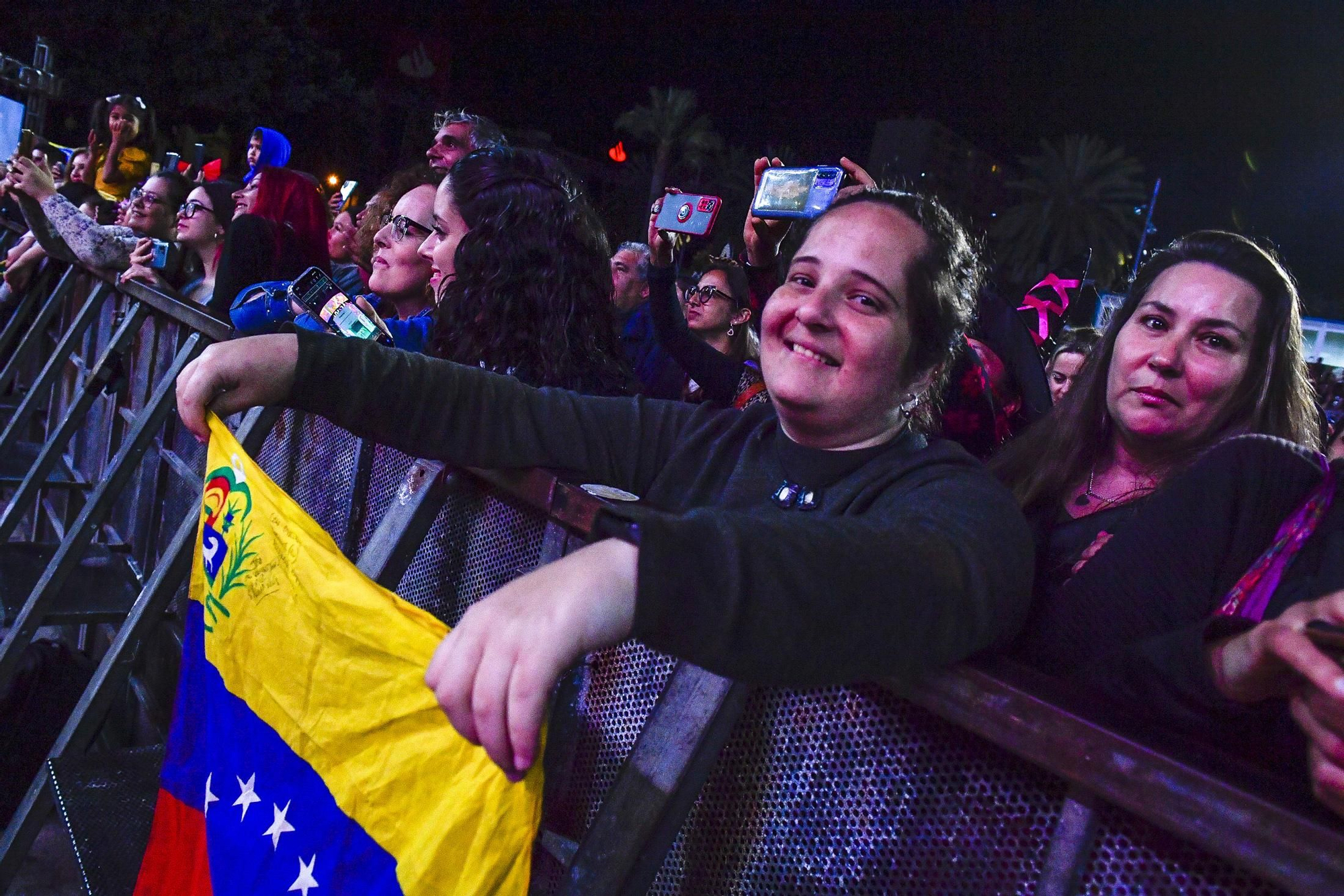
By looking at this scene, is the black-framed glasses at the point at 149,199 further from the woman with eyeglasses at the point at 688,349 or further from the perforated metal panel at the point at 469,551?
the perforated metal panel at the point at 469,551

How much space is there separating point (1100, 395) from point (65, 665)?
13.1 feet

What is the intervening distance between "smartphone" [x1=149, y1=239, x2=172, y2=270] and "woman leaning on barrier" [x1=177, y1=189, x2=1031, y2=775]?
11.0 feet

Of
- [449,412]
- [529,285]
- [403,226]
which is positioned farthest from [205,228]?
[449,412]

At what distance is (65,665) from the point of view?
A: 3736mm

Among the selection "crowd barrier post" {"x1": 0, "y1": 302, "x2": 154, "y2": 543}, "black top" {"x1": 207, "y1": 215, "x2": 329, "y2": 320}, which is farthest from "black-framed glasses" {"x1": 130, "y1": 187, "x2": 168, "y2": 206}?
Answer: "black top" {"x1": 207, "y1": 215, "x2": 329, "y2": 320}

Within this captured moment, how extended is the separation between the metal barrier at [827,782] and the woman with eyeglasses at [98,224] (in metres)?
3.85

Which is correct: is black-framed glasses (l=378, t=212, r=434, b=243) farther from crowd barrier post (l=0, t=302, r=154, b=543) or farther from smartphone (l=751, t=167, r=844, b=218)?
crowd barrier post (l=0, t=302, r=154, b=543)

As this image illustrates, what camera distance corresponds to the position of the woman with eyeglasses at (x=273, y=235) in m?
3.97

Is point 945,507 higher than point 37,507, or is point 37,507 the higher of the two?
point 945,507

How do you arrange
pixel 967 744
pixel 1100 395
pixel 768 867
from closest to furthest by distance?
pixel 967 744 → pixel 768 867 → pixel 1100 395

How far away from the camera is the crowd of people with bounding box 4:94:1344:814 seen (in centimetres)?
95

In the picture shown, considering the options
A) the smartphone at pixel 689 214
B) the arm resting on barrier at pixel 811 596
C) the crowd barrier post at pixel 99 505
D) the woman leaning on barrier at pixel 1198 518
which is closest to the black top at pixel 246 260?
the crowd barrier post at pixel 99 505

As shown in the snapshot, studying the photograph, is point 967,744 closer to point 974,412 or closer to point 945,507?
point 945,507

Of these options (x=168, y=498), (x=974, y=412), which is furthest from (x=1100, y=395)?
(x=168, y=498)
